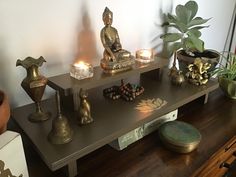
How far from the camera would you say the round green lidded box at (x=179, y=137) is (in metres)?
0.80

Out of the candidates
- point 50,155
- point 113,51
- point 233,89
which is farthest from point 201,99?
point 50,155

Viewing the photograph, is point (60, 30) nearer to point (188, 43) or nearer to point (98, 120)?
point (98, 120)

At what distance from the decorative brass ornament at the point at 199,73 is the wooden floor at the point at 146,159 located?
0.62 ft

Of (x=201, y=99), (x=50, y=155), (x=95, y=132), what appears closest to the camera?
(x=50, y=155)

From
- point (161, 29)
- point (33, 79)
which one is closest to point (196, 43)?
point (161, 29)

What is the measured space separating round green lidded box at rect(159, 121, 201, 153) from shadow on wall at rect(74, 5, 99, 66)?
43 centimetres

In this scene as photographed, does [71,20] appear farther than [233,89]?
No

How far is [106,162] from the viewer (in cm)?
77

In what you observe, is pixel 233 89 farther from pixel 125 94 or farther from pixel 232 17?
pixel 232 17

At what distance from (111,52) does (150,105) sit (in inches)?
9.4

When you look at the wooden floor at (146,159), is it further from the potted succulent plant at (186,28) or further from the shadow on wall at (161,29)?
the shadow on wall at (161,29)

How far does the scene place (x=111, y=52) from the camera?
887 mm

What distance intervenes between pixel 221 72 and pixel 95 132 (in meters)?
0.76

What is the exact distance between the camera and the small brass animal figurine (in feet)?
2.44
